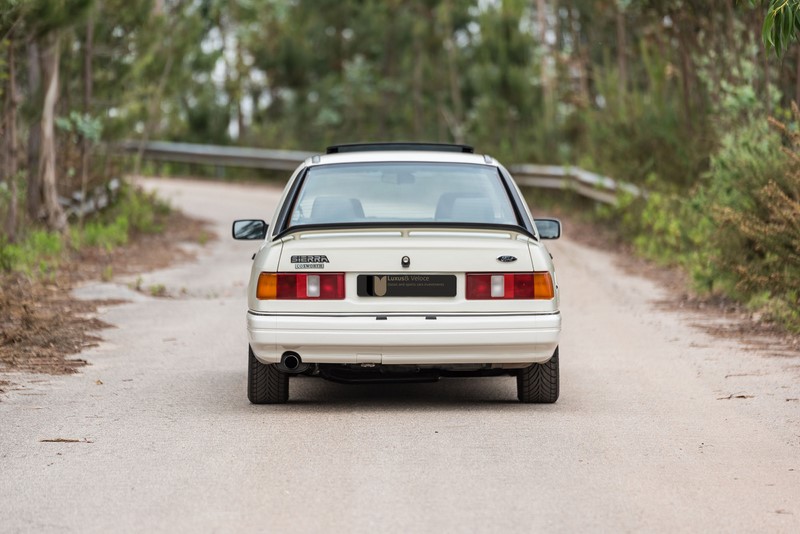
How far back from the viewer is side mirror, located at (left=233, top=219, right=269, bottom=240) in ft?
30.7

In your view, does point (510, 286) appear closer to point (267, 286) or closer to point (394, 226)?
point (394, 226)

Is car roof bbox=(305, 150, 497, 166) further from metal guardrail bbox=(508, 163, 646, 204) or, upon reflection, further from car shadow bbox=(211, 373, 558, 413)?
metal guardrail bbox=(508, 163, 646, 204)

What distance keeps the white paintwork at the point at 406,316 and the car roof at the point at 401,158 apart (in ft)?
3.85

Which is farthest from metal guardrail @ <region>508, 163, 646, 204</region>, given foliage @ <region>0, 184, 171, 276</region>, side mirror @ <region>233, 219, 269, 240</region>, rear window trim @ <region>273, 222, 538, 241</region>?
rear window trim @ <region>273, 222, 538, 241</region>

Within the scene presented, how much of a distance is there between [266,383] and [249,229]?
126cm

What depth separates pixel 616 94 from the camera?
871 inches

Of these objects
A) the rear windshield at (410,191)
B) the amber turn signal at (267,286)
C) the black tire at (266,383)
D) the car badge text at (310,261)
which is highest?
the rear windshield at (410,191)

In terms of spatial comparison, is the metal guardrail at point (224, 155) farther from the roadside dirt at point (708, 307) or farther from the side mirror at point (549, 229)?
the side mirror at point (549, 229)

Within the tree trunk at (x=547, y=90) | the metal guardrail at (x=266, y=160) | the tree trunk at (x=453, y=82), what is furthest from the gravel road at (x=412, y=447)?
the tree trunk at (x=453, y=82)

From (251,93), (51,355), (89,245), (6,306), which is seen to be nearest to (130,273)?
(89,245)

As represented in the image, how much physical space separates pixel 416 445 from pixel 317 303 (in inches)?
46.1

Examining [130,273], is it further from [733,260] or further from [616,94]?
[616,94]

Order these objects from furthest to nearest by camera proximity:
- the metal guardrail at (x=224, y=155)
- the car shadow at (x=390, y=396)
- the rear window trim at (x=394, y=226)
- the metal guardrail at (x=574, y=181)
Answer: the metal guardrail at (x=224, y=155), the metal guardrail at (x=574, y=181), the car shadow at (x=390, y=396), the rear window trim at (x=394, y=226)

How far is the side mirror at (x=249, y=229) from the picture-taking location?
9.35m
